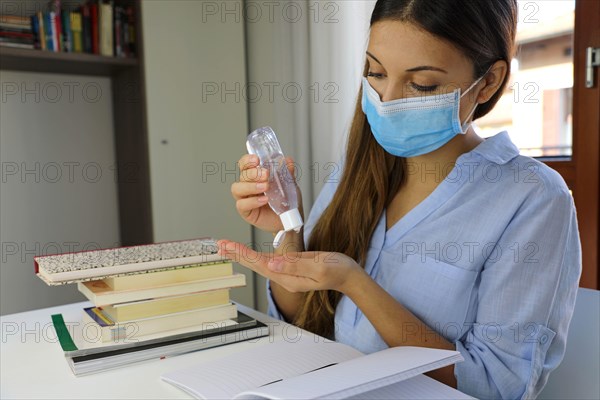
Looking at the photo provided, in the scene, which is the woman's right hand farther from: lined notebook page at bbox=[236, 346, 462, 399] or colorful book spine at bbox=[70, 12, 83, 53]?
colorful book spine at bbox=[70, 12, 83, 53]

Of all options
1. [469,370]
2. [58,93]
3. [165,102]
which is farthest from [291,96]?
[469,370]

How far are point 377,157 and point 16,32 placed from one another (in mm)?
1538

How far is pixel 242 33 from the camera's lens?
91.7 inches

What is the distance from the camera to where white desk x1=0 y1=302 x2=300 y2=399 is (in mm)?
683

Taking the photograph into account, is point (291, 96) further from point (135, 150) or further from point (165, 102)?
point (135, 150)

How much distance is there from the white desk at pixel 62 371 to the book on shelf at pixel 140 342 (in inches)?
0.4

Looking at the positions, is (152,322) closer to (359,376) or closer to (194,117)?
(359,376)

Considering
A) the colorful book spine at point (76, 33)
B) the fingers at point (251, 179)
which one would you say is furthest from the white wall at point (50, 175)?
the fingers at point (251, 179)

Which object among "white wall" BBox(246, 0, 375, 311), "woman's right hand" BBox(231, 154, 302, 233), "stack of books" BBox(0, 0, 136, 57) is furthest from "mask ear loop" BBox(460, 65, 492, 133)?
"stack of books" BBox(0, 0, 136, 57)

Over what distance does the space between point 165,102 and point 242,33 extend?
1.52ft

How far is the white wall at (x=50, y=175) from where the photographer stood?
2242 mm

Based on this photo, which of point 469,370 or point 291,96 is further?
point 291,96

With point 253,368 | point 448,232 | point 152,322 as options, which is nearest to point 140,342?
point 152,322

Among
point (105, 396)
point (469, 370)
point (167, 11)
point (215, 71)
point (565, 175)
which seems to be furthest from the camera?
point (215, 71)
